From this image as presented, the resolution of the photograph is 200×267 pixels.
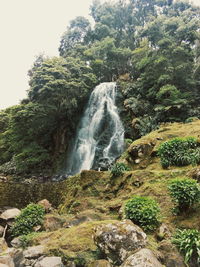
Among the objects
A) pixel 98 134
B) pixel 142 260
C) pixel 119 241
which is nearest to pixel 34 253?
pixel 119 241

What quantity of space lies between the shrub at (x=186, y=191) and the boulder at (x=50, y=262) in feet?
9.24

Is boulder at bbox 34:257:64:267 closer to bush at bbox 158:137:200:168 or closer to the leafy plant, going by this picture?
the leafy plant

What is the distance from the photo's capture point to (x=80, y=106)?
Result: 26.4 meters

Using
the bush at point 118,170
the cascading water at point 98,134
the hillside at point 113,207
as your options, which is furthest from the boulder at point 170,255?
the cascading water at point 98,134

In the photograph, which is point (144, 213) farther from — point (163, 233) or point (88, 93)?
point (88, 93)

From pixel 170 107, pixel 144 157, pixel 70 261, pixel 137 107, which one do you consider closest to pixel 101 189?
pixel 144 157

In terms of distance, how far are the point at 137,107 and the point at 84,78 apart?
719 centimetres

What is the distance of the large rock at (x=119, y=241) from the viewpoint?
378 centimetres

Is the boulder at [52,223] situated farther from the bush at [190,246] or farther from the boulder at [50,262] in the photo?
the bush at [190,246]

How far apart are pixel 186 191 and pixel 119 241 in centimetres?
203

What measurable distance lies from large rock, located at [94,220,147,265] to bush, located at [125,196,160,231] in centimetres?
95

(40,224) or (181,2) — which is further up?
(181,2)

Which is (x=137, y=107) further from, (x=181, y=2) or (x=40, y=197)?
(x=181, y=2)

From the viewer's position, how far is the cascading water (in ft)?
66.8
